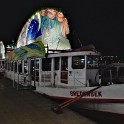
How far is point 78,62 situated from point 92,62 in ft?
2.68

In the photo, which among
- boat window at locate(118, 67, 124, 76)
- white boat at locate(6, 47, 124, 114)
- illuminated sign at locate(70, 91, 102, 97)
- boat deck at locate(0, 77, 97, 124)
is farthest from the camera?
boat window at locate(118, 67, 124, 76)

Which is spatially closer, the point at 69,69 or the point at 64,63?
the point at 69,69

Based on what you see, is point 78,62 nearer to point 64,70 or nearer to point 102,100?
point 64,70

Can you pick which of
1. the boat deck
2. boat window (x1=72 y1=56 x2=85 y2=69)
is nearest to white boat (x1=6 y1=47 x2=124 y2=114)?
boat window (x1=72 y1=56 x2=85 y2=69)

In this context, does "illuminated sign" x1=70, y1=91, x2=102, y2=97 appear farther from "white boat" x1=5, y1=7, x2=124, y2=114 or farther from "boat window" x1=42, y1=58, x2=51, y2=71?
"boat window" x1=42, y1=58, x2=51, y2=71

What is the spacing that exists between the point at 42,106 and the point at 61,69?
3.40 m

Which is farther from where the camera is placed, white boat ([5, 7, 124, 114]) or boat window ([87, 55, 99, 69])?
boat window ([87, 55, 99, 69])

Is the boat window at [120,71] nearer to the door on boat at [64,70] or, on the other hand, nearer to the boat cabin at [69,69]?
the boat cabin at [69,69]

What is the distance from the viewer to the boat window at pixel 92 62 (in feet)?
44.8

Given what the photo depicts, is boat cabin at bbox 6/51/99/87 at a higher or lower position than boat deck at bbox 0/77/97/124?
higher

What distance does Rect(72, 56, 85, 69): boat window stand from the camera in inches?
537

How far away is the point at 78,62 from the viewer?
13.9 meters

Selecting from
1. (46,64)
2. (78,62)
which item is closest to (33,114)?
(78,62)

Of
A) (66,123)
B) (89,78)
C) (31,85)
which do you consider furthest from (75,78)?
(31,85)
